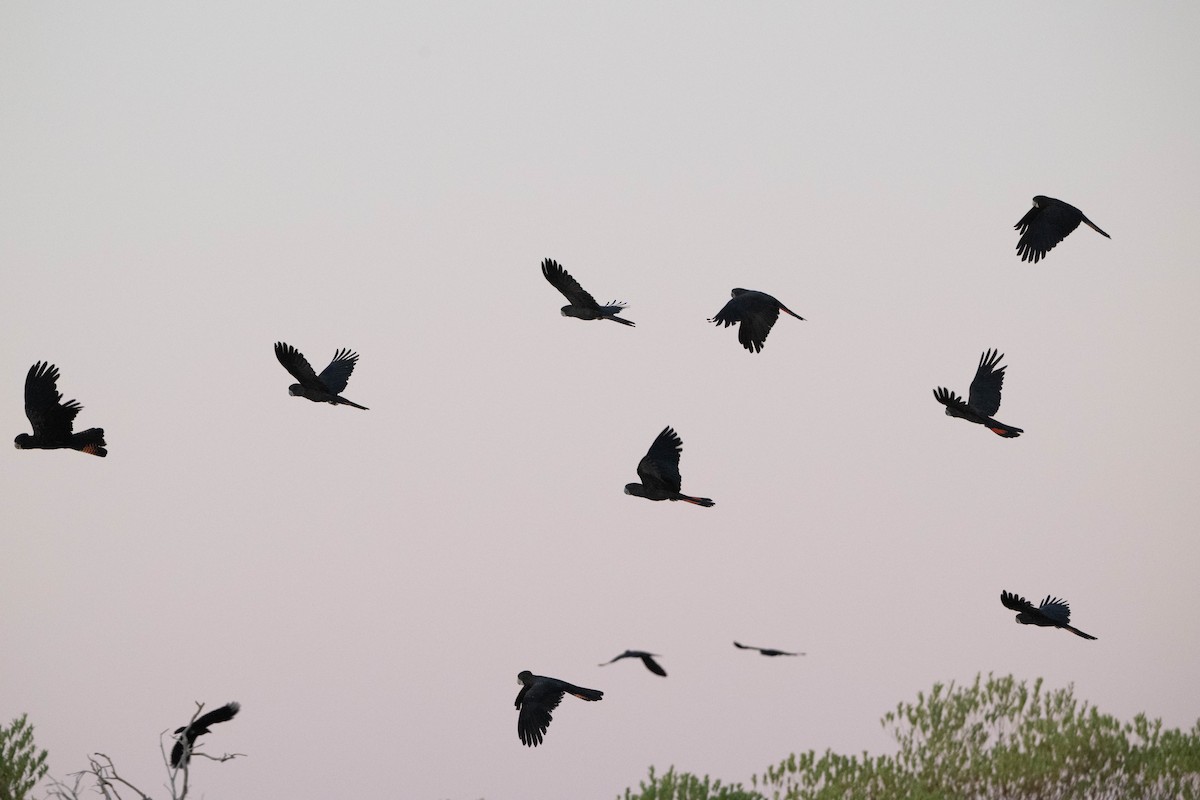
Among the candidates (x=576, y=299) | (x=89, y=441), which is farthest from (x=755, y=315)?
(x=89, y=441)

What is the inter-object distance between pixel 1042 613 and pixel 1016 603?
56cm

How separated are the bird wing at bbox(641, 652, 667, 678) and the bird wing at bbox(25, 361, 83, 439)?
7.54m

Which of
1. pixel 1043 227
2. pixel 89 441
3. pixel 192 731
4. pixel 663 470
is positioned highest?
pixel 1043 227

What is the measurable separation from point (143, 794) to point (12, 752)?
21.0 ft

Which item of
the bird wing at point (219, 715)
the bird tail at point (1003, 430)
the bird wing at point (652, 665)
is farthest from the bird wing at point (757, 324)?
the bird wing at point (219, 715)

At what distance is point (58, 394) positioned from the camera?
17.3 meters

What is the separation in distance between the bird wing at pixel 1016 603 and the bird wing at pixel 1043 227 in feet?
14.2

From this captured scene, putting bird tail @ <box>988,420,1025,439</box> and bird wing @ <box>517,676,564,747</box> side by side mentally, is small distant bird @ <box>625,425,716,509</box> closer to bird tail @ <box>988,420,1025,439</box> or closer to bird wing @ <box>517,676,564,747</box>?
bird wing @ <box>517,676,564,747</box>

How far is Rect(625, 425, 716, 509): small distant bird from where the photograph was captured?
57.5ft

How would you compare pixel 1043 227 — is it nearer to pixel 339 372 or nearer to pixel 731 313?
pixel 731 313

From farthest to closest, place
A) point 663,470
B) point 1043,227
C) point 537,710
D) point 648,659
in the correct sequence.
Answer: point 1043,227 < point 537,710 < point 663,470 < point 648,659

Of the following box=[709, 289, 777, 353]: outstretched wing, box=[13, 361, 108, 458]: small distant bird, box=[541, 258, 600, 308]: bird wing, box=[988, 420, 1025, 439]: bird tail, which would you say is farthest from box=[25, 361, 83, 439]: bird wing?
box=[988, 420, 1025, 439]: bird tail

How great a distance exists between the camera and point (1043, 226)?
1875 cm

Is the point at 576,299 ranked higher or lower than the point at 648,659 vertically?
higher
